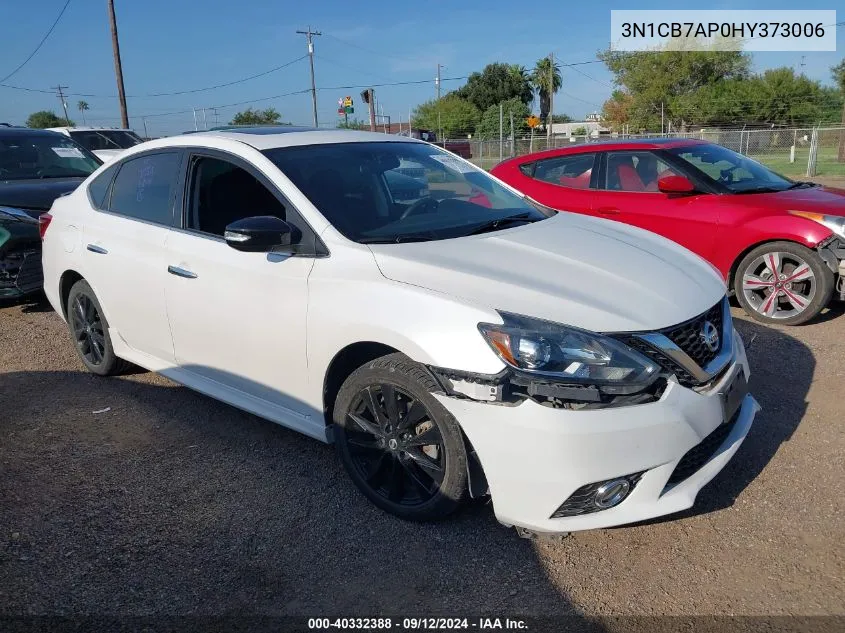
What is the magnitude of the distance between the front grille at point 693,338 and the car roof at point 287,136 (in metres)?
2.18

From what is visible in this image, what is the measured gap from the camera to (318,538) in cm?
308

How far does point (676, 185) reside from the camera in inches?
248

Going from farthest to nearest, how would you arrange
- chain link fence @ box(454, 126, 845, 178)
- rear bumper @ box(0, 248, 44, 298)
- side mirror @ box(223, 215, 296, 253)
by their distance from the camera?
chain link fence @ box(454, 126, 845, 178) < rear bumper @ box(0, 248, 44, 298) < side mirror @ box(223, 215, 296, 253)

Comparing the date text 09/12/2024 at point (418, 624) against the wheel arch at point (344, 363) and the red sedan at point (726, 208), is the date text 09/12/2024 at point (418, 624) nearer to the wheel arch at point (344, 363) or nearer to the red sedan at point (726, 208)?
the wheel arch at point (344, 363)

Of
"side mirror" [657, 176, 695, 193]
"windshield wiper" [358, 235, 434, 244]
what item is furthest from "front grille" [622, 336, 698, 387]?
"side mirror" [657, 176, 695, 193]

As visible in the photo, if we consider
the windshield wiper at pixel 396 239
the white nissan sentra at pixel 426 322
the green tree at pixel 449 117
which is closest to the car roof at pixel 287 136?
the white nissan sentra at pixel 426 322

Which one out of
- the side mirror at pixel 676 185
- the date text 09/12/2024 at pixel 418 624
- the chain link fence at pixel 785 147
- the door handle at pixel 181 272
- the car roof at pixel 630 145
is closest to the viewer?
the date text 09/12/2024 at pixel 418 624

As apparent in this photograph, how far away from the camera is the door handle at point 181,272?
3.79m

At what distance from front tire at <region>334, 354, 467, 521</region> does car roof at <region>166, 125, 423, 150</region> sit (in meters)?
1.48

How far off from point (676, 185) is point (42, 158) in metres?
6.94

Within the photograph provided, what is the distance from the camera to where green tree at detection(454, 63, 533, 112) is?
80.9 m

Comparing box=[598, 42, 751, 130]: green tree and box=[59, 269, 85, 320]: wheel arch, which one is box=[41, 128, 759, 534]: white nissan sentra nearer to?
box=[59, 269, 85, 320]: wheel arch

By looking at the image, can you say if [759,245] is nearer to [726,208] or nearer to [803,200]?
[726,208]

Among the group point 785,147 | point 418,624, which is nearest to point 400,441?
point 418,624
